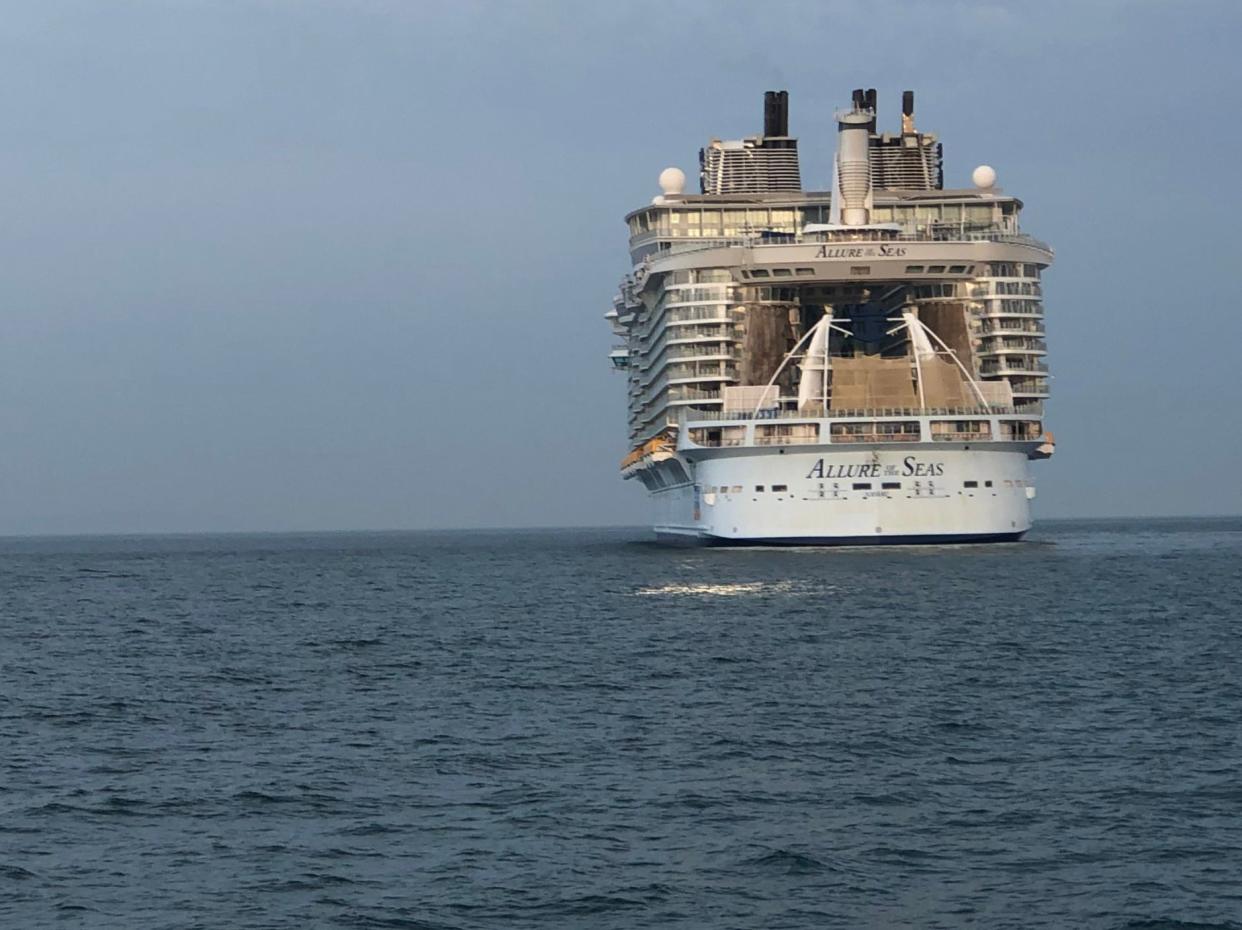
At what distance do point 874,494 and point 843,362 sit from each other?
8.24m

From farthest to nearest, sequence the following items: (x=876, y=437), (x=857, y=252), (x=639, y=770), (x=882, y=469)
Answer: (x=857, y=252) → (x=882, y=469) → (x=876, y=437) → (x=639, y=770)

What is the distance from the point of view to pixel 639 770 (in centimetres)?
3384

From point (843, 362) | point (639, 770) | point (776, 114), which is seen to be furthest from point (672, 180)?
point (639, 770)

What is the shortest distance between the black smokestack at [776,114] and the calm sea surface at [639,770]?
79.8 metres

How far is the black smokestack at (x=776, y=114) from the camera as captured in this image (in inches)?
5659

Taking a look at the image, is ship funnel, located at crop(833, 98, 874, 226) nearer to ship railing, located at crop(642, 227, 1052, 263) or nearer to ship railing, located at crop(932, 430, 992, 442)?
ship railing, located at crop(642, 227, 1052, 263)

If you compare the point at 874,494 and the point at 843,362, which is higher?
the point at 843,362

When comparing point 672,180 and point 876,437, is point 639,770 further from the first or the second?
point 672,180

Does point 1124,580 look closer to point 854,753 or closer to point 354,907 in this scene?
point 854,753

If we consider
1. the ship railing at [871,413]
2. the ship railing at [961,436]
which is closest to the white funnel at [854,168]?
the ship railing at [871,413]

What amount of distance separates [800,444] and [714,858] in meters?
71.4

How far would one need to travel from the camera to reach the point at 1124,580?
85750 millimetres

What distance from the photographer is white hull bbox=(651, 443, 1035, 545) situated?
97250mm

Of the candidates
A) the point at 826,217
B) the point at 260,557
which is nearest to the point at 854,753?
the point at 826,217
